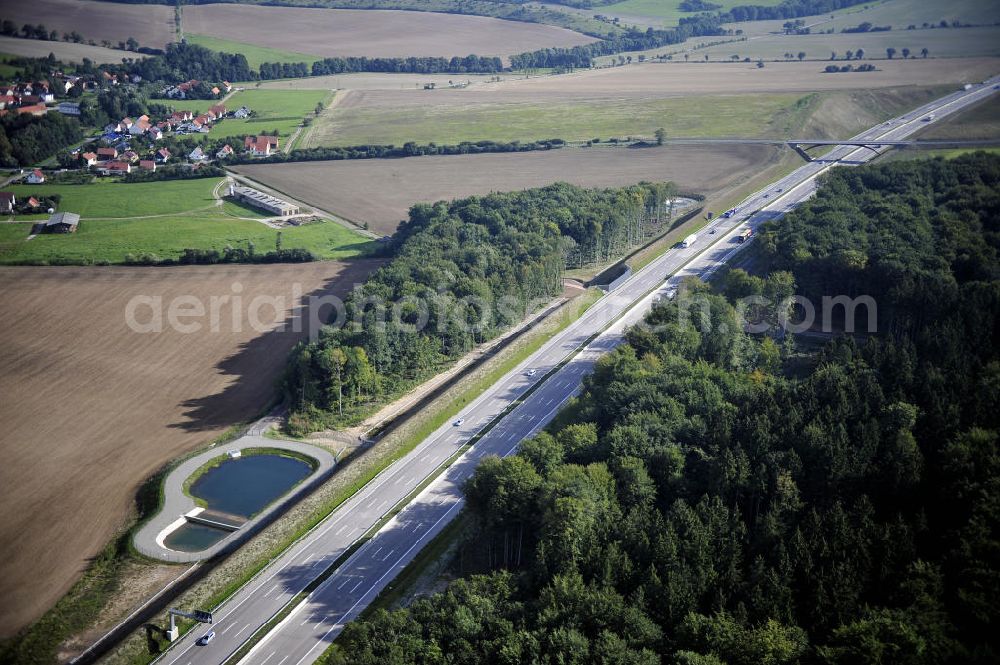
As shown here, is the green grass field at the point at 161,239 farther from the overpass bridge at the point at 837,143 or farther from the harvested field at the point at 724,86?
the harvested field at the point at 724,86

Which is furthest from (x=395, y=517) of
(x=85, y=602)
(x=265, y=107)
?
(x=265, y=107)

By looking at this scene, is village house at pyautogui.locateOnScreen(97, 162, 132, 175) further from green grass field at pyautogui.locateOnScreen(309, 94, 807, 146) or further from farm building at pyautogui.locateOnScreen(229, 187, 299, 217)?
green grass field at pyautogui.locateOnScreen(309, 94, 807, 146)

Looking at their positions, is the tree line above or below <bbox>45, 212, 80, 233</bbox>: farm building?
above

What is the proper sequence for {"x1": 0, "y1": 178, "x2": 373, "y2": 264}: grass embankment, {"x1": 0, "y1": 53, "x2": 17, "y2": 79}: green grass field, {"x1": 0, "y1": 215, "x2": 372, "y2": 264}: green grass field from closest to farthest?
{"x1": 0, "y1": 215, "x2": 372, "y2": 264}: green grass field → {"x1": 0, "y1": 178, "x2": 373, "y2": 264}: grass embankment → {"x1": 0, "y1": 53, "x2": 17, "y2": 79}: green grass field

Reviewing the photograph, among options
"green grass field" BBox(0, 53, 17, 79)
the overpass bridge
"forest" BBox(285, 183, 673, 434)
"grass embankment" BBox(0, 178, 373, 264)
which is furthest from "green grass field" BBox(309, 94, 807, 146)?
"green grass field" BBox(0, 53, 17, 79)

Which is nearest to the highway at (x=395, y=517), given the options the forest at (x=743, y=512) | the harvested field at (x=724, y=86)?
the forest at (x=743, y=512)

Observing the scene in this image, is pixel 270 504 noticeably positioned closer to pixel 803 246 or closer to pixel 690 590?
pixel 690 590
